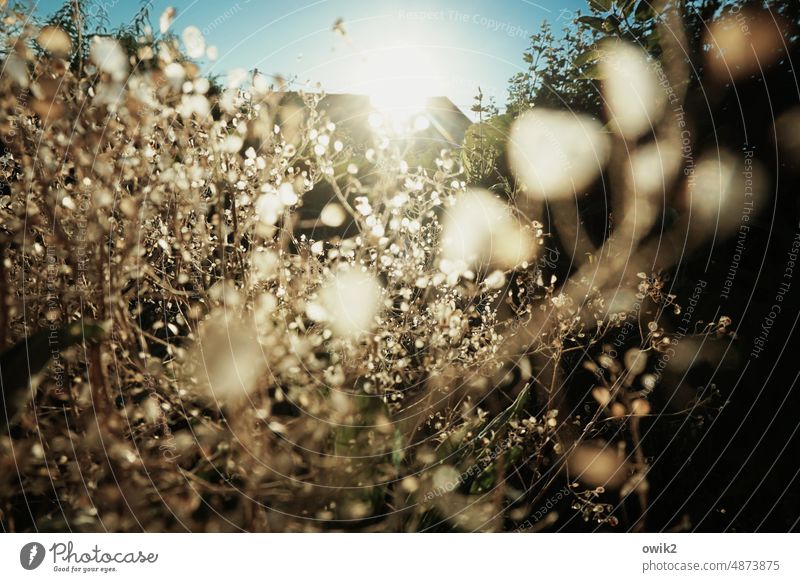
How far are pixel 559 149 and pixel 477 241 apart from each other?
572 millimetres

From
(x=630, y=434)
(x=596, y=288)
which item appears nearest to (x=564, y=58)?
(x=596, y=288)

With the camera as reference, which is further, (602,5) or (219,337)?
(602,5)

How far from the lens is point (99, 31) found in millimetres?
1452
